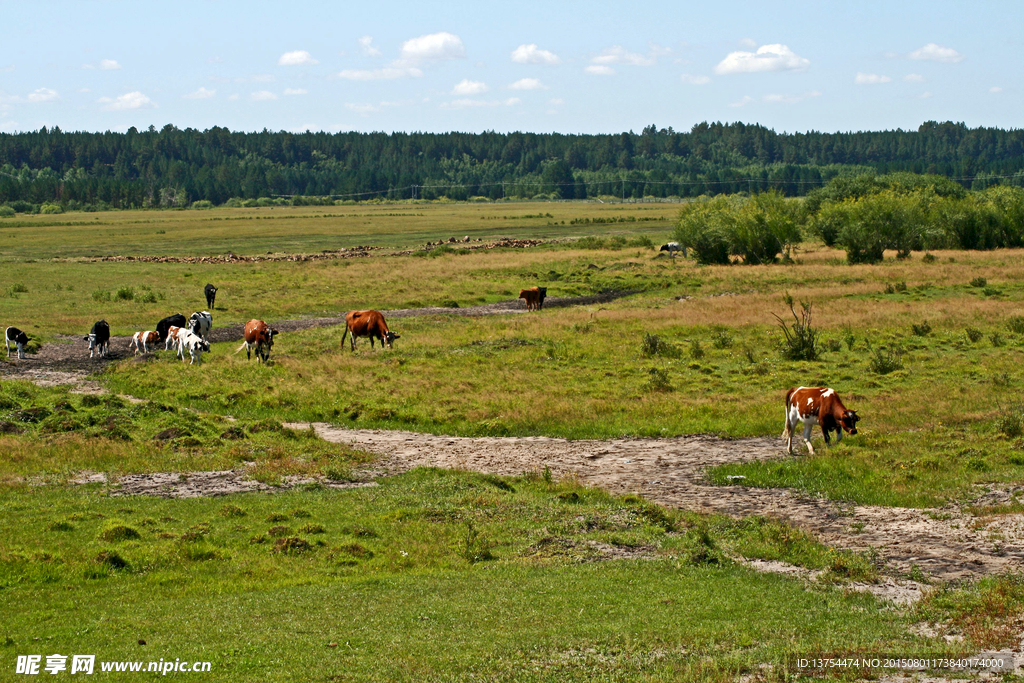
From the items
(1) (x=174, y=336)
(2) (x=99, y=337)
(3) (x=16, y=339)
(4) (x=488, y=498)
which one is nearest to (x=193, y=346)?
(1) (x=174, y=336)

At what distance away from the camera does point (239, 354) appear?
3541 centimetres

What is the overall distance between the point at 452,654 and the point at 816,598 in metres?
5.03

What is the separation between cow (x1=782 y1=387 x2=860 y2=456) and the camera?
2062 cm

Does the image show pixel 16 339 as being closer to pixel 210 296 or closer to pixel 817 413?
pixel 210 296

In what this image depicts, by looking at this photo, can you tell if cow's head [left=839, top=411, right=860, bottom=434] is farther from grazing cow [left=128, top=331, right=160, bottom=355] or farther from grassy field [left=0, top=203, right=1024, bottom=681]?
grazing cow [left=128, top=331, right=160, bottom=355]

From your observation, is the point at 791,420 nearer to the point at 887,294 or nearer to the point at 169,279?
the point at 887,294

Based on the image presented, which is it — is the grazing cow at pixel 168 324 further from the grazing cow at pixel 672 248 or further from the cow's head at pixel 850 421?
the grazing cow at pixel 672 248

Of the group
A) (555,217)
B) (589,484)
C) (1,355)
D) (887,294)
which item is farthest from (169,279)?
(555,217)

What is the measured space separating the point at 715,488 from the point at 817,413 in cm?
355

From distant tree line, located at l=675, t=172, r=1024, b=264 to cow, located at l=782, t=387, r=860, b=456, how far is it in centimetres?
5321

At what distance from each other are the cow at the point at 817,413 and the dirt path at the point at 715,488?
715 millimetres

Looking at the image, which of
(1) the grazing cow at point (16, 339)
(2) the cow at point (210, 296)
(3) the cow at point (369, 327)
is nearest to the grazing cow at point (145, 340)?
(1) the grazing cow at point (16, 339)

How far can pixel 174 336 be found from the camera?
116ft

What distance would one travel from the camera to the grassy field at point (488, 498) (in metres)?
10.6
